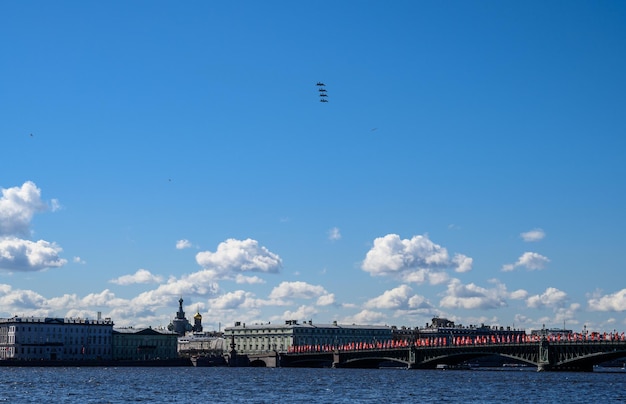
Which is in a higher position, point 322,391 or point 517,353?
point 517,353

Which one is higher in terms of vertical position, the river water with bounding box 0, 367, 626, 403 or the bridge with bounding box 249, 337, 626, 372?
the bridge with bounding box 249, 337, 626, 372

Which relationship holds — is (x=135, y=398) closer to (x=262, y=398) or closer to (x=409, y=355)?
(x=262, y=398)

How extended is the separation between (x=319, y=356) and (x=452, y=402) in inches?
4374

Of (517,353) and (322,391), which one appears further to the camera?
(517,353)

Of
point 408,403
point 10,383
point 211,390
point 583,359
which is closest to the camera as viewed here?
point 408,403

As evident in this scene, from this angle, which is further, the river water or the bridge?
the bridge

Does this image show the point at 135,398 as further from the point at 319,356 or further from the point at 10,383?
the point at 319,356

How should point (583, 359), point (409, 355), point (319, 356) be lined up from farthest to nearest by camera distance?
point (319, 356)
point (409, 355)
point (583, 359)

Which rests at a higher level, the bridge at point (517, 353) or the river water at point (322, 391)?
the bridge at point (517, 353)

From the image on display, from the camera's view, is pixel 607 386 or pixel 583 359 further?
pixel 583 359

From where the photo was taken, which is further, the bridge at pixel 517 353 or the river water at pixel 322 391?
the bridge at pixel 517 353

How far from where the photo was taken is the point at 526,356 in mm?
143625

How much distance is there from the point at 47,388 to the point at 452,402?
41114 millimetres

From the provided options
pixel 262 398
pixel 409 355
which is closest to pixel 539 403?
pixel 262 398
